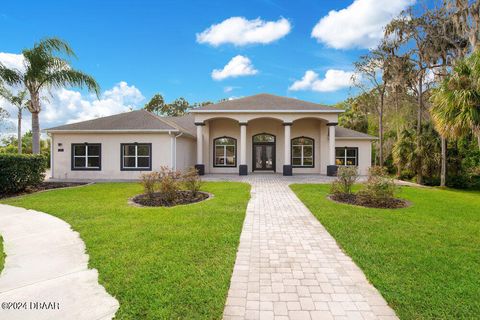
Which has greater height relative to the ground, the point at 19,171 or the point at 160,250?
the point at 19,171

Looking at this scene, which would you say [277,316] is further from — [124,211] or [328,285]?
[124,211]

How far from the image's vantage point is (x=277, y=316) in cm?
284

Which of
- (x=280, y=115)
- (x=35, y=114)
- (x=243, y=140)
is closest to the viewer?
(x=35, y=114)

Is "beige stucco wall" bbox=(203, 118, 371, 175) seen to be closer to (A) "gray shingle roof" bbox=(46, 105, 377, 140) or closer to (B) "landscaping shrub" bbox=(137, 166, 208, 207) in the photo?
(A) "gray shingle roof" bbox=(46, 105, 377, 140)

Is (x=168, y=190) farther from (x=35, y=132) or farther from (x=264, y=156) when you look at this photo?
(x=264, y=156)

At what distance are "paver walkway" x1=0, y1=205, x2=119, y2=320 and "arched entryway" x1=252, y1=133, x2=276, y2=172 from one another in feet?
51.1

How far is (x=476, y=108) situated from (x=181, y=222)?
9.81 metres

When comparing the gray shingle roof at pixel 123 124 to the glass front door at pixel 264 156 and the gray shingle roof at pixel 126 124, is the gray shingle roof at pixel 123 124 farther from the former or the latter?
the glass front door at pixel 264 156

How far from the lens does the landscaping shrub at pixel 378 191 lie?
8.66 metres

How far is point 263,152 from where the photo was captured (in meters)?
20.5

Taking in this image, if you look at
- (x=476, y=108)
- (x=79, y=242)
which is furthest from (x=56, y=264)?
(x=476, y=108)

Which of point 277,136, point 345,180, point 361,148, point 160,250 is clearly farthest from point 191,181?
point 361,148

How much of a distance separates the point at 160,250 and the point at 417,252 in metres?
4.55

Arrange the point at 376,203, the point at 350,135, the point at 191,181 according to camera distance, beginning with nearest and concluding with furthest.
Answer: the point at 376,203
the point at 191,181
the point at 350,135
